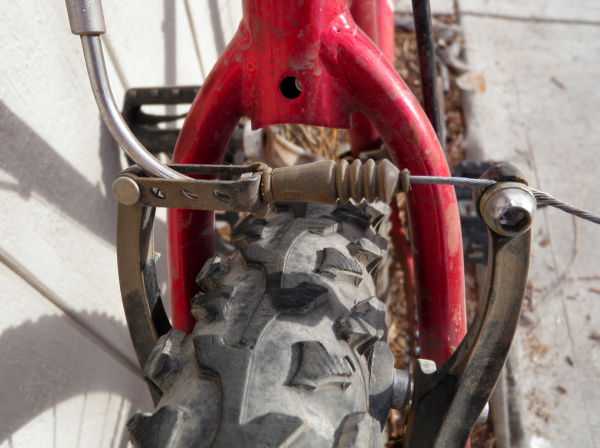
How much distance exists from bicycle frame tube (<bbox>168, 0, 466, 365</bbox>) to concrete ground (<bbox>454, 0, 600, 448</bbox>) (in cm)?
87

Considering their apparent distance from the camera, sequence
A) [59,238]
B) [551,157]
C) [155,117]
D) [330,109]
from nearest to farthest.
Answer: [330,109], [59,238], [155,117], [551,157]

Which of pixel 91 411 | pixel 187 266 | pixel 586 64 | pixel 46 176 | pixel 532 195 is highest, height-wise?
pixel 532 195

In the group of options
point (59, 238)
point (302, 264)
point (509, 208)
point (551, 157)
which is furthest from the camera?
point (551, 157)

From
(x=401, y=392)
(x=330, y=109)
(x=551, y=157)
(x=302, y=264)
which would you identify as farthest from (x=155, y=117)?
(x=551, y=157)

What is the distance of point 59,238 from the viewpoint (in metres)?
0.79

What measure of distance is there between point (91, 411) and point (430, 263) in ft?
2.19

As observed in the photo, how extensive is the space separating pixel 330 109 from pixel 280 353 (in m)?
0.38

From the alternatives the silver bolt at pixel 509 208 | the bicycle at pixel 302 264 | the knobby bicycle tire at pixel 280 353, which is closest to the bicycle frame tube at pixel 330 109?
the bicycle at pixel 302 264

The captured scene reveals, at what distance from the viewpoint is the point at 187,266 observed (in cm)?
76

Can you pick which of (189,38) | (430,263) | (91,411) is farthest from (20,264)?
(189,38)

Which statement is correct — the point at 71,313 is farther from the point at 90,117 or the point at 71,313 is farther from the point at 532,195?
the point at 532,195

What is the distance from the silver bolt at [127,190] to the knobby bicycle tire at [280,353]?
0.47 feet

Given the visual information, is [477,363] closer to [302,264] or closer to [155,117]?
[302,264]

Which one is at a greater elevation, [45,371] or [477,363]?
[477,363]
